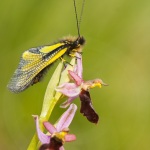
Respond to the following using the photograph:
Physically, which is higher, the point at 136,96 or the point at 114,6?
the point at 114,6

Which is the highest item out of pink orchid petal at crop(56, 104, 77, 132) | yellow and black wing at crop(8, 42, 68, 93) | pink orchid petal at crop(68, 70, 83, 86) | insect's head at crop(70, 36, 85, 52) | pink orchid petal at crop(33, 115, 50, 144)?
insect's head at crop(70, 36, 85, 52)

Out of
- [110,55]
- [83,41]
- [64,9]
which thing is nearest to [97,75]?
[110,55]

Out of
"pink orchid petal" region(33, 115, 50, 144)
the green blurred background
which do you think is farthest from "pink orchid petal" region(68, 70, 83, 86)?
the green blurred background

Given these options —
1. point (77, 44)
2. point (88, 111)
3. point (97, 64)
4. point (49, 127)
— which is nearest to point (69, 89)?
point (88, 111)

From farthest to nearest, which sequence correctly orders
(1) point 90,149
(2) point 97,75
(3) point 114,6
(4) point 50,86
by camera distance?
1. (3) point 114,6
2. (2) point 97,75
3. (1) point 90,149
4. (4) point 50,86

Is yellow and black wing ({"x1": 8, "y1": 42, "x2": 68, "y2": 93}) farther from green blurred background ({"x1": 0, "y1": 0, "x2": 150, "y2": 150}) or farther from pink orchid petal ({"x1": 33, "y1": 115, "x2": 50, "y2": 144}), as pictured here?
green blurred background ({"x1": 0, "y1": 0, "x2": 150, "y2": 150})

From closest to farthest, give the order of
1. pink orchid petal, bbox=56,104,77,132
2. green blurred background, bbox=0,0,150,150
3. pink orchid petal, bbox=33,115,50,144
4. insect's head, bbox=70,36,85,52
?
pink orchid petal, bbox=33,115,50,144, pink orchid petal, bbox=56,104,77,132, insect's head, bbox=70,36,85,52, green blurred background, bbox=0,0,150,150

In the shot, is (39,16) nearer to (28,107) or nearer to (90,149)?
(28,107)
